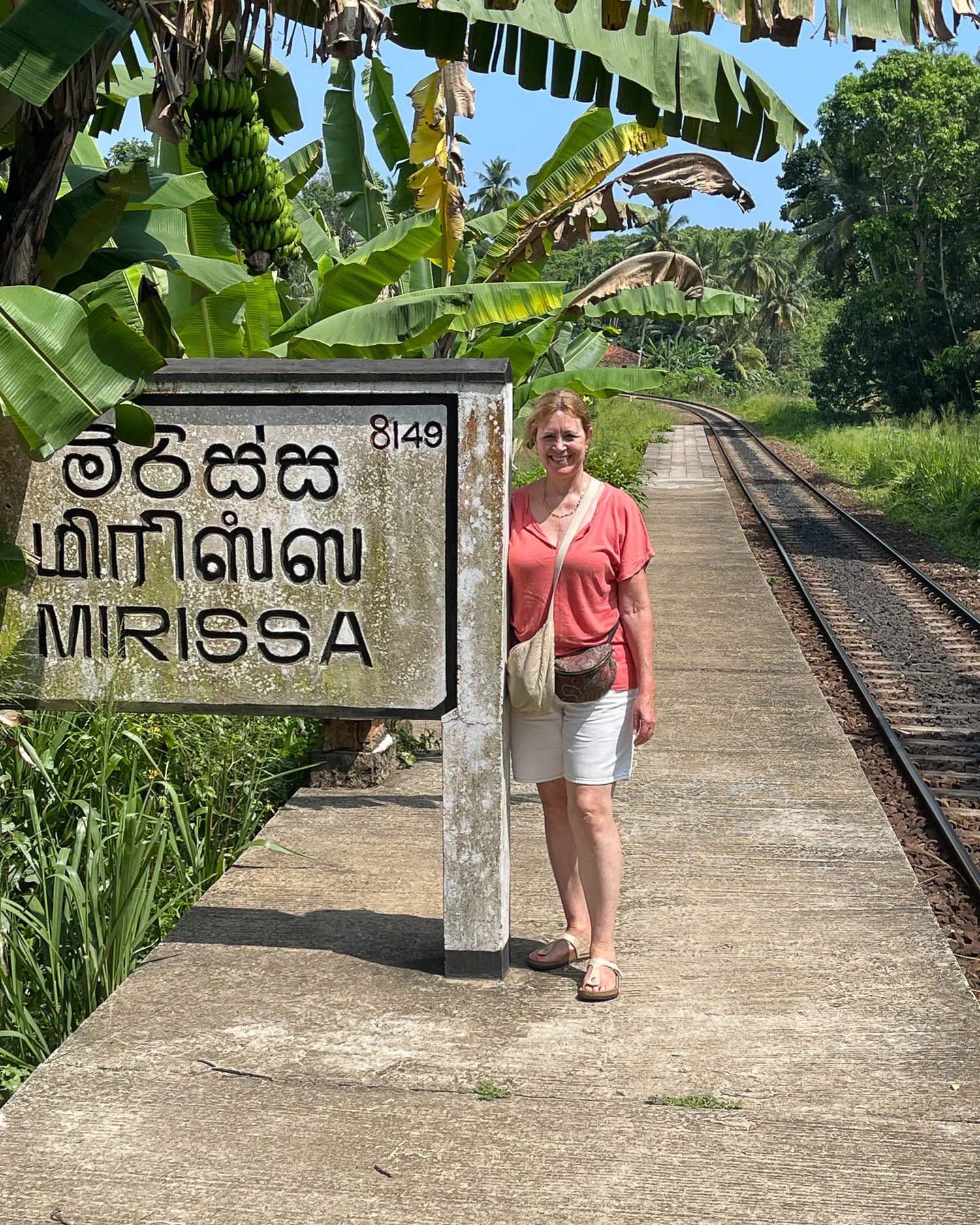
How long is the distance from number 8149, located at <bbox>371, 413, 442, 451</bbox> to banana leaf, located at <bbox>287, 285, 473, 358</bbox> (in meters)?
2.06

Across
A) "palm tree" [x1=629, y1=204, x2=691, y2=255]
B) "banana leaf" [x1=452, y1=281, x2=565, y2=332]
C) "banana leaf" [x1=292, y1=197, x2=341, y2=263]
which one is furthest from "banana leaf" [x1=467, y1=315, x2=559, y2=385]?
"palm tree" [x1=629, y1=204, x2=691, y2=255]

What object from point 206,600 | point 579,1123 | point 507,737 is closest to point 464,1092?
point 579,1123

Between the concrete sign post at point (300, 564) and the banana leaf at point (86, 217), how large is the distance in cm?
99

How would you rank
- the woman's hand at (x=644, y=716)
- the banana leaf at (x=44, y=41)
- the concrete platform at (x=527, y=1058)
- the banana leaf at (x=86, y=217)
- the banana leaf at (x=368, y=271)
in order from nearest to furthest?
1. the concrete platform at (x=527, y=1058)
2. the banana leaf at (x=44, y=41)
3. the woman's hand at (x=644, y=716)
4. the banana leaf at (x=86, y=217)
5. the banana leaf at (x=368, y=271)

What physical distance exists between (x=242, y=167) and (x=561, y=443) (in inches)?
164

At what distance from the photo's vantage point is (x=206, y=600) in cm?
445

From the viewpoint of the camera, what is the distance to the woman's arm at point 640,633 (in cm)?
420

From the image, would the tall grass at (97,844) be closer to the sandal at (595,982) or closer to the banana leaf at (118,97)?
the sandal at (595,982)

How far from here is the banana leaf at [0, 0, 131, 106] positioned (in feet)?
13.5

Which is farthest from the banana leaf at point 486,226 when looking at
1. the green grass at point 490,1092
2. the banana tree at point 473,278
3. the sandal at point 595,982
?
the green grass at point 490,1092

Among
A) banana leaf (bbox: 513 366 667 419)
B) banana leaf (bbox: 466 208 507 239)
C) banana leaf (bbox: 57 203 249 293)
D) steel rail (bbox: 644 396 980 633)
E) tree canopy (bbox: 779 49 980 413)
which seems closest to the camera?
banana leaf (bbox: 57 203 249 293)

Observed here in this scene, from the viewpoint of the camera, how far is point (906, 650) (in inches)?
475

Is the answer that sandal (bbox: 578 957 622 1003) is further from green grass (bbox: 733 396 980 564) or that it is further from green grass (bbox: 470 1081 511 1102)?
green grass (bbox: 733 396 980 564)

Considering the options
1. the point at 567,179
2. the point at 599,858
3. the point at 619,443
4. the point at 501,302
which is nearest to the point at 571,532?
the point at 599,858
